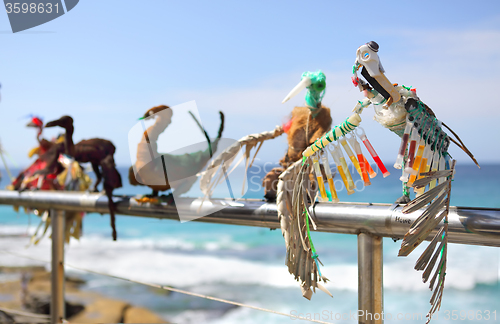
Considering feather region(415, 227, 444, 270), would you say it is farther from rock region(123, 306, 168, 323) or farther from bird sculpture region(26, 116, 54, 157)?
rock region(123, 306, 168, 323)

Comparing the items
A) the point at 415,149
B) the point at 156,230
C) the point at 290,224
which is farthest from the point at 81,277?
the point at 156,230

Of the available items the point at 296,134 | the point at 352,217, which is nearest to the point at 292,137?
the point at 296,134

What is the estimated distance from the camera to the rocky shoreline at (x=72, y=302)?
2.14 meters

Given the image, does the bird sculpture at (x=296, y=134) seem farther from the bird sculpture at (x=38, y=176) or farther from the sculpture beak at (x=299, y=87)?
the bird sculpture at (x=38, y=176)

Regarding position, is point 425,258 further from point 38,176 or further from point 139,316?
point 139,316

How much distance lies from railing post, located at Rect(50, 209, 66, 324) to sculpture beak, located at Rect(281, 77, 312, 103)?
0.90m

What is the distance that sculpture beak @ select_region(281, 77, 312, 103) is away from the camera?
31.8 inches

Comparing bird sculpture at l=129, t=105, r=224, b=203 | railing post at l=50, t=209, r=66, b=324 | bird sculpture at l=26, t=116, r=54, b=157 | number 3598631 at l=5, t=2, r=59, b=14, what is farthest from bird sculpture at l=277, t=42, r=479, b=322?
bird sculpture at l=26, t=116, r=54, b=157

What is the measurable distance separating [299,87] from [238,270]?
4.82 meters

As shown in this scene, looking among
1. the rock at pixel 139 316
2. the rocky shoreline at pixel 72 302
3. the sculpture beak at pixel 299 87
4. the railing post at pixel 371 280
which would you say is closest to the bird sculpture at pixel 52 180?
the rocky shoreline at pixel 72 302

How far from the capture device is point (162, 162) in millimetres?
1018

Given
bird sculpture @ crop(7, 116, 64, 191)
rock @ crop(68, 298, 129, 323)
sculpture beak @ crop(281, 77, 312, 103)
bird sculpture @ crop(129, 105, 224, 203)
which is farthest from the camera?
rock @ crop(68, 298, 129, 323)

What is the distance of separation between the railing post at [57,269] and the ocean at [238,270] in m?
0.21

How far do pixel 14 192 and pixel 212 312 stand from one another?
1.80 m
